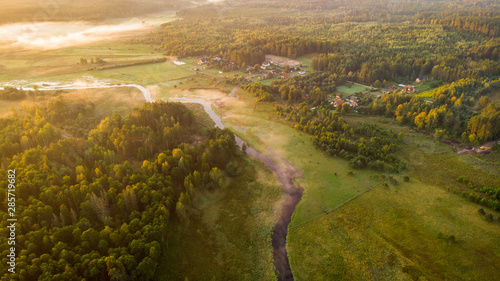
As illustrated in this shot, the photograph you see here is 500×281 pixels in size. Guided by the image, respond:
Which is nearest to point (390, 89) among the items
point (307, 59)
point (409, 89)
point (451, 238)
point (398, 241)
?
point (409, 89)

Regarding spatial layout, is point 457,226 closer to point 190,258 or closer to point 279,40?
point 190,258

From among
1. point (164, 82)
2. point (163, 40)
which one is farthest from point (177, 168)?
point (163, 40)

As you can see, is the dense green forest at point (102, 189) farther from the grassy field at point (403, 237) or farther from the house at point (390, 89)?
the house at point (390, 89)

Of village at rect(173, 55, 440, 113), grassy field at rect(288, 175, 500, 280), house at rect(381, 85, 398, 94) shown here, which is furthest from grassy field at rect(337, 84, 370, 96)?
grassy field at rect(288, 175, 500, 280)

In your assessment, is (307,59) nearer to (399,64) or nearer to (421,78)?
(399,64)

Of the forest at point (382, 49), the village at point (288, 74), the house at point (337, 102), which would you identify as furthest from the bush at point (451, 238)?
the forest at point (382, 49)
